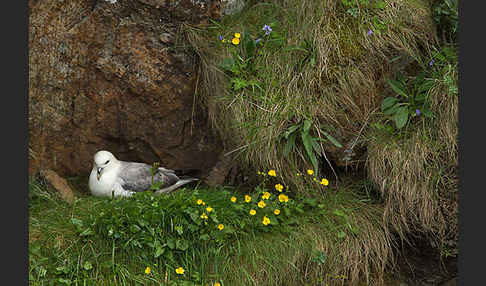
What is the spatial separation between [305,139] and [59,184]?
2.08m

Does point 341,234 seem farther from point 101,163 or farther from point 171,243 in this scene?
point 101,163

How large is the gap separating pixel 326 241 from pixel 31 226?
221 cm

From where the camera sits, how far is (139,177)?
405cm

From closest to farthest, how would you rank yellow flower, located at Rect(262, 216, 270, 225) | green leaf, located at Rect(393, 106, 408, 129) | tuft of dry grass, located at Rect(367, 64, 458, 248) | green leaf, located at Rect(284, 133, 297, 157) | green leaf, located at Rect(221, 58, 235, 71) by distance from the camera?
yellow flower, located at Rect(262, 216, 270, 225)
tuft of dry grass, located at Rect(367, 64, 458, 248)
green leaf, located at Rect(393, 106, 408, 129)
green leaf, located at Rect(284, 133, 297, 157)
green leaf, located at Rect(221, 58, 235, 71)

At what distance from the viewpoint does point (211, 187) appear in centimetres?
432

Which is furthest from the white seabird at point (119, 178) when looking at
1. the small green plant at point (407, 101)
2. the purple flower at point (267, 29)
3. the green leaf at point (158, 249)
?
the small green plant at point (407, 101)

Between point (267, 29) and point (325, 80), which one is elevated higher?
point (267, 29)

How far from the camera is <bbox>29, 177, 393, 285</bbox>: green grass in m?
3.27

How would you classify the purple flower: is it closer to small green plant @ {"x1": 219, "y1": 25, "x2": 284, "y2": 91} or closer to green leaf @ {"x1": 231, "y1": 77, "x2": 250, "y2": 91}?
small green plant @ {"x1": 219, "y1": 25, "x2": 284, "y2": 91}

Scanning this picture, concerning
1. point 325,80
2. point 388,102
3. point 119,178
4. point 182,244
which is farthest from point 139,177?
point 388,102

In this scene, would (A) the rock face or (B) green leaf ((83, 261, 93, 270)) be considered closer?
(B) green leaf ((83, 261, 93, 270))

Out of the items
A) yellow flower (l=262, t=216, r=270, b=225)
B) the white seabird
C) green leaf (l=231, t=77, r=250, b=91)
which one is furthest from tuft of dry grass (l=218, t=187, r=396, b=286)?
green leaf (l=231, t=77, r=250, b=91)

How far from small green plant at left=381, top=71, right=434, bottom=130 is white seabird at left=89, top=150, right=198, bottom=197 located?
6.41ft

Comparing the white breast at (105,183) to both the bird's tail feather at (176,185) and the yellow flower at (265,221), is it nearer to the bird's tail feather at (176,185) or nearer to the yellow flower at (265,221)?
the bird's tail feather at (176,185)
